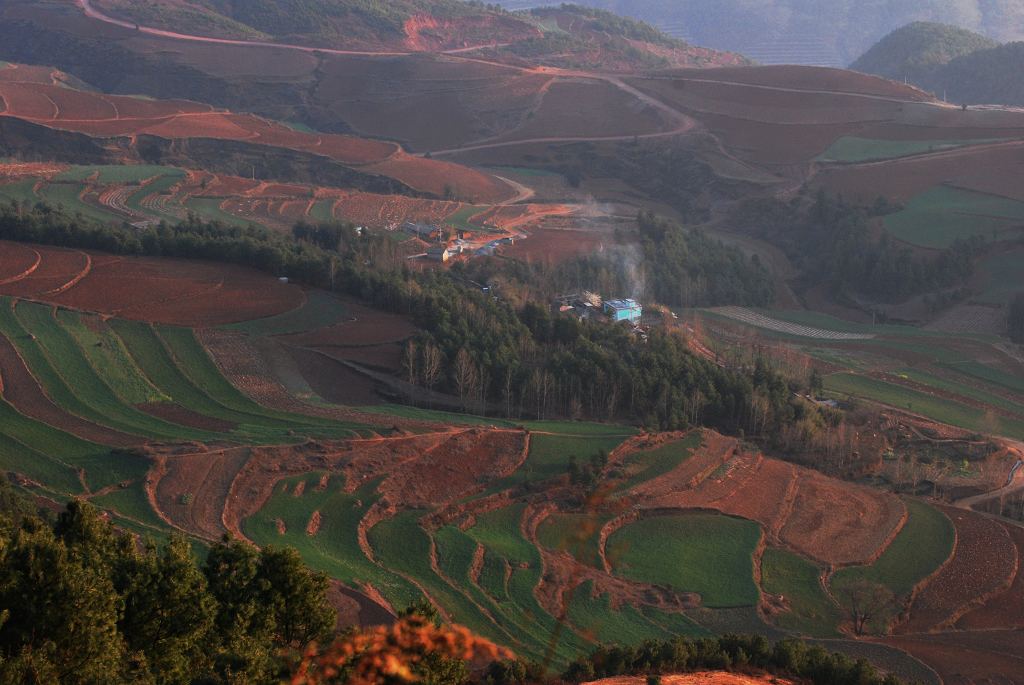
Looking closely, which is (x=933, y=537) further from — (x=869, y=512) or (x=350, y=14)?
(x=350, y=14)

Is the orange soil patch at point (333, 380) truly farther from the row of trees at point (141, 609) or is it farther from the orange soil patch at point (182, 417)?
the row of trees at point (141, 609)

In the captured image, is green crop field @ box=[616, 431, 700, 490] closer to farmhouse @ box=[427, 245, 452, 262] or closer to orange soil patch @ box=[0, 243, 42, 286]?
farmhouse @ box=[427, 245, 452, 262]

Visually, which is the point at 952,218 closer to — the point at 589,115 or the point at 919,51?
the point at 589,115

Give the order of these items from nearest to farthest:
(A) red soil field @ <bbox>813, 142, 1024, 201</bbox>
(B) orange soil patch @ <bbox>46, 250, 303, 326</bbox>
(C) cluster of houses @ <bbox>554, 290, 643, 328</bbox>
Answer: (B) orange soil patch @ <bbox>46, 250, 303, 326</bbox>, (C) cluster of houses @ <bbox>554, 290, 643, 328</bbox>, (A) red soil field @ <bbox>813, 142, 1024, 201</bbox>

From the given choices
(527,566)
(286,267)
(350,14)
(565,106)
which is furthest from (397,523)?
(350,14)

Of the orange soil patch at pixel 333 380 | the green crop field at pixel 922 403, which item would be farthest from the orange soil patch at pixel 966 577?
the orange soil patch at pixel 333 380

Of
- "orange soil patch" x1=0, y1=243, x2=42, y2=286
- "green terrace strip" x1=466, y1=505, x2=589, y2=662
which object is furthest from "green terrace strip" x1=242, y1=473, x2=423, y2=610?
"orange soil patch" x1=0, y1=243, x2=42, y2=286
